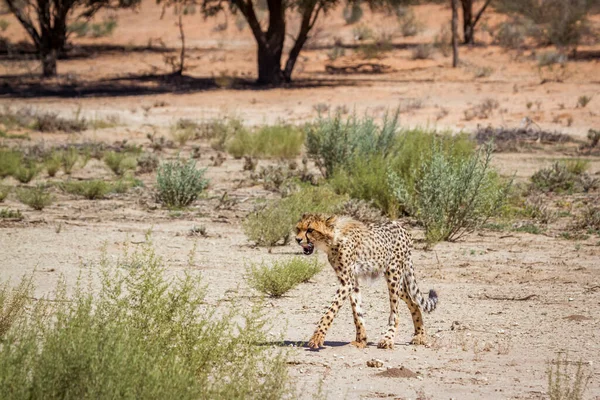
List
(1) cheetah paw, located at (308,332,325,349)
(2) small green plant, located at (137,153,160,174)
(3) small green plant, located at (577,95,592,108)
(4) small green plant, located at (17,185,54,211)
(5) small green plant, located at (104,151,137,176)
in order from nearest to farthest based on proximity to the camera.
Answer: (1) cheetah paw, located at (308,332,325,349) → (4) small green plant, located at (17,185,54,211) → (5) small green plant, located at (104,151,137,176) → (2) small green plant, located at (137,153,160,174) → (3) small green plant, located at (577,95,592,108)

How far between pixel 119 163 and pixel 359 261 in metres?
12.2

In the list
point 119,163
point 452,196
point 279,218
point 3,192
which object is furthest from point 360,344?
point 119,163

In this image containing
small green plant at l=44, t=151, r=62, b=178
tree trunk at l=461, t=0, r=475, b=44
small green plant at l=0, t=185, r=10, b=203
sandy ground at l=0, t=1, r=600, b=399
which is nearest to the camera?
sandy ground at l=0, t=1, r=600, b=399

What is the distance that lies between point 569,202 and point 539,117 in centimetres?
1228

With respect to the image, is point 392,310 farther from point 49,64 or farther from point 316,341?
point 49,64

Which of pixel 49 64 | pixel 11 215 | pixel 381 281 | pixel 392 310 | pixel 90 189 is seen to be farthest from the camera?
pixel 49 64

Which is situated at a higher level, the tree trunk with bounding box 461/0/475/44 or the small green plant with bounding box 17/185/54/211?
the small green plant with bounding box 17/185/54/211

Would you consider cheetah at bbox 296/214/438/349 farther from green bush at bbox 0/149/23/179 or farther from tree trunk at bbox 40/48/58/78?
tree trunk at bbox 40/48/58/78

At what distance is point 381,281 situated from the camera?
11234mm

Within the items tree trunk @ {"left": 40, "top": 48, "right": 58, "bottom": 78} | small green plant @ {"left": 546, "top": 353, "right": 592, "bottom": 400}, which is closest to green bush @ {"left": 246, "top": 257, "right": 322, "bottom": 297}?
small green plant @ {"left": 546, "top": 353, "right": 592, "bottom": 400}

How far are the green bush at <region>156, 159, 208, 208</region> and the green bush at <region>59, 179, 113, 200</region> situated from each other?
4.07 feet

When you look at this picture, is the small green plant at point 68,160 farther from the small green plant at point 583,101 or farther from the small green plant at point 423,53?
the small green plant at point 423,53

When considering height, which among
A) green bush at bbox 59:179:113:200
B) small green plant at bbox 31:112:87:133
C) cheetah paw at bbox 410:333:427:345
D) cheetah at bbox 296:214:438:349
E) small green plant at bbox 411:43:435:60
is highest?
cheetah at bbox 296:214:438:349

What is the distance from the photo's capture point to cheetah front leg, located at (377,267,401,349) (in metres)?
8.28
